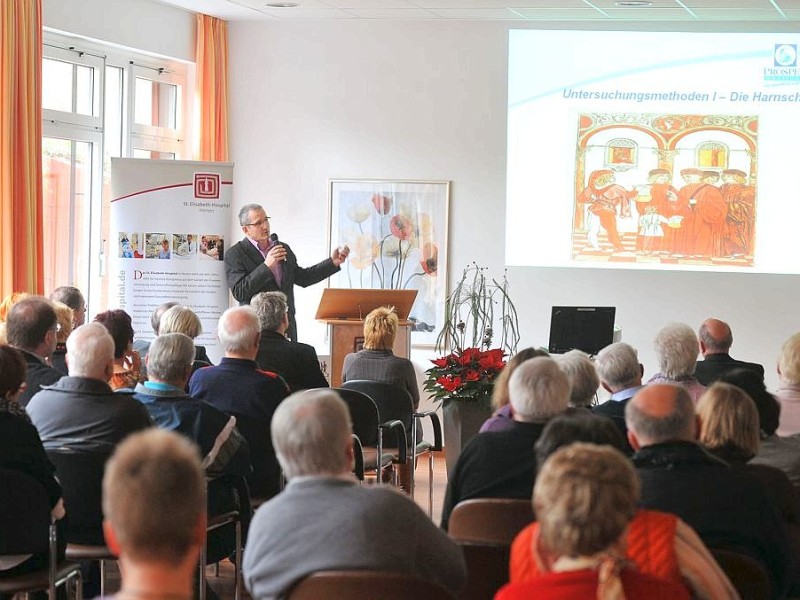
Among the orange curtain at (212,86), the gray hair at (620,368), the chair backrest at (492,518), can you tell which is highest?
the orange curtain at (212,86)

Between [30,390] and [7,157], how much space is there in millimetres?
3002

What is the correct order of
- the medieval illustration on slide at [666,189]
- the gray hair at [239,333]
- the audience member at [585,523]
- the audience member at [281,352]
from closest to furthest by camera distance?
the audience member at [585,523] → the gray hair at [239,333] → the audience member at [281,352] → the medieval illustration on slide at [666,189]

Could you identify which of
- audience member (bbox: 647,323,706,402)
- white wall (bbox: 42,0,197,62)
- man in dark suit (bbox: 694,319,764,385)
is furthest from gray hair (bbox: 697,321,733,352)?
white wall (bbox: 42,0,197,62)

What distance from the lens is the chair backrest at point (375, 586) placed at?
2.47 m

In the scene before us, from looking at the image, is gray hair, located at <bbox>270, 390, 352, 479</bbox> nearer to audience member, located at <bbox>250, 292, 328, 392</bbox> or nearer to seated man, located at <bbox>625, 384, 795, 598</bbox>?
seated man, located at <bbox>625, 384, 795, 598</bbox>

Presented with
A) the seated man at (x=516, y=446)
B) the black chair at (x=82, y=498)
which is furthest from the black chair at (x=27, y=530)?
the seated man at (x=516, y=446)

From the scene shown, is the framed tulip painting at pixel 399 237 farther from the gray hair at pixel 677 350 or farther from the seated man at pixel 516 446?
the seated man at pixel 516 446

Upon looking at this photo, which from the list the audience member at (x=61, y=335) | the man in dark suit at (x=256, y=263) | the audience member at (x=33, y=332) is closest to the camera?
the audience member at (x=33, y=332)

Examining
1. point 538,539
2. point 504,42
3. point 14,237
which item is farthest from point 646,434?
point 504,42

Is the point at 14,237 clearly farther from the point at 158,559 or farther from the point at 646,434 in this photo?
the point at 158,559

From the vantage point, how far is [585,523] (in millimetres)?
2051

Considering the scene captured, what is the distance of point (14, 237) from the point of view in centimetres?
752

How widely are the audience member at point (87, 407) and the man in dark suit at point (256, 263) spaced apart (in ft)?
12.0

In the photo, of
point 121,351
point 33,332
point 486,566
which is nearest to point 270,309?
point 121,351
